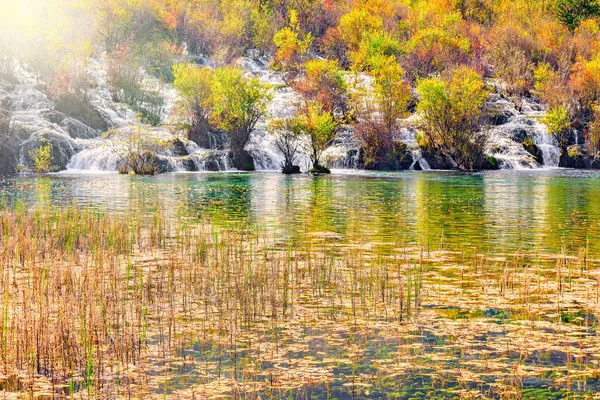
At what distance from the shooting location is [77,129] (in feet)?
211

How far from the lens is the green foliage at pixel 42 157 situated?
56.1m

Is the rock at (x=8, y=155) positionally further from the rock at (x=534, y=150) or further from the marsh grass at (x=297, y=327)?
the rock at (x=534, y=150)

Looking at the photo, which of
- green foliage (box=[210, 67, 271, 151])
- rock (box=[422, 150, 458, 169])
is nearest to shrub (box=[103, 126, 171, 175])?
green foliage (box=[210, 67, 271, 151])

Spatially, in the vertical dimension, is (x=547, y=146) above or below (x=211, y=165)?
above

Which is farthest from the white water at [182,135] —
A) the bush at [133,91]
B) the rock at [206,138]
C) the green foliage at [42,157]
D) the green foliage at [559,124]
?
the green foliage at [42,157]

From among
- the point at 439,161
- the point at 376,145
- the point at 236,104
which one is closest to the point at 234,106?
the point at 236,104

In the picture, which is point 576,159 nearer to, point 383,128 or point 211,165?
point 383,128

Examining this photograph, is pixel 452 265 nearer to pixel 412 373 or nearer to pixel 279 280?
pixel 279 280

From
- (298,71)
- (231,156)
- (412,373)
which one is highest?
(298,71)

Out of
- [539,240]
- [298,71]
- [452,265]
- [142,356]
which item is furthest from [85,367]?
[298,71]

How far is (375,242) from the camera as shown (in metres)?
21.1

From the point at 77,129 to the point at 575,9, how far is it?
82863 millimetres

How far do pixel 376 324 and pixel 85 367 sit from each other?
455 cm

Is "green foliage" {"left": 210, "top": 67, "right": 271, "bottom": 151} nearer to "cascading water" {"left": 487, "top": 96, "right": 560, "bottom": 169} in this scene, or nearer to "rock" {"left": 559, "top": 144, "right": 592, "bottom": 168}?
"cascading water" {"left": 487, "top": 96, "right": 560, "bottom": 169}
